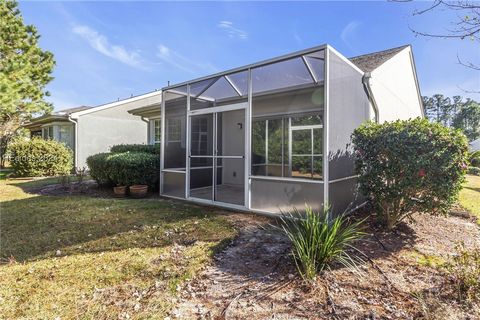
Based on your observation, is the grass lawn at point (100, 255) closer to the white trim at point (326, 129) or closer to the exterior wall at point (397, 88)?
the white trim at point (326, 129)

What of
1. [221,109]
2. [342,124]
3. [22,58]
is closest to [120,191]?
[221,109]

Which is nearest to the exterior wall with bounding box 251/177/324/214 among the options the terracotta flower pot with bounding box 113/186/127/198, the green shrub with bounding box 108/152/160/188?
the green shrub with bounding box 108/152/160/188

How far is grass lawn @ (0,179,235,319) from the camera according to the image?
2.65 meters

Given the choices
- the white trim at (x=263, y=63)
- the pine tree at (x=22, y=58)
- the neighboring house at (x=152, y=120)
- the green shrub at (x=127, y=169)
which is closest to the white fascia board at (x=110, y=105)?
the pine tree at (x=22, y=58)

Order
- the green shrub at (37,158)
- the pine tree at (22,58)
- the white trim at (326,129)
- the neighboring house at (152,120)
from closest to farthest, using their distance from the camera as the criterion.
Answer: the white trim at (326,129), the green shrub at (37,158), the neighboring house at (152,120), the pine tree at (22,58)

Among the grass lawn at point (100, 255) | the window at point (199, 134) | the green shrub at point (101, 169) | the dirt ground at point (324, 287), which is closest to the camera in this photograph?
the dirt ground at point (324, 287)

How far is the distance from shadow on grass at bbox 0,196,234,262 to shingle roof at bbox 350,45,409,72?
6969mm

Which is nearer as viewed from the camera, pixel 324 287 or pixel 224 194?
pixel 324 287

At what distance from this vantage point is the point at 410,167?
4.25 m

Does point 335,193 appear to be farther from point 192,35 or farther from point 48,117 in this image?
point 48,117

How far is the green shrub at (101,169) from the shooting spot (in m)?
8.35

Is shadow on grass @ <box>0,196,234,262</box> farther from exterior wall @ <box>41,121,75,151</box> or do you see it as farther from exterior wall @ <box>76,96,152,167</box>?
exterior wall @ <box>41,121,75,151</box>

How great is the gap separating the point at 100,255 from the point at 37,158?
1059 cm

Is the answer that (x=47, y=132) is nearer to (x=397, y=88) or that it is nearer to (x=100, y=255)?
(x=100, y=255)
